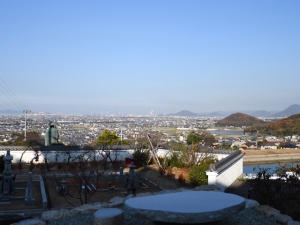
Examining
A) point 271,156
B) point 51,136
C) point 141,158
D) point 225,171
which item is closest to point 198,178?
point 225,171

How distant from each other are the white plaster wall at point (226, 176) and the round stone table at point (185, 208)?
4373 mm

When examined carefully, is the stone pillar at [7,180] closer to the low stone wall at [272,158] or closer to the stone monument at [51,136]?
the stone monument at [51,136]

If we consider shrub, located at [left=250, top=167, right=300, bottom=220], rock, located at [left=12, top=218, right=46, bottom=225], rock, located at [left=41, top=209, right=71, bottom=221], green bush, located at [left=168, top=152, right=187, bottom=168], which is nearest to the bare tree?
rock, located at [left=41, top=209, right=71, bottom=221]

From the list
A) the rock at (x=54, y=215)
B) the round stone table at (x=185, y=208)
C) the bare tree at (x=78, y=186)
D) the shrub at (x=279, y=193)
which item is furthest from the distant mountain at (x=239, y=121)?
the rock at (x=54, y=215)

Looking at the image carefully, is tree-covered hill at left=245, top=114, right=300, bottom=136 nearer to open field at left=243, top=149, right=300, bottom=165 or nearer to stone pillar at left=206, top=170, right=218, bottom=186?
open field at left=243, top=149, right=300, bottom=165

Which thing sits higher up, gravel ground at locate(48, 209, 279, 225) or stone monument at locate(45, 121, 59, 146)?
stone monument at locate(45, 121, 59, 146)

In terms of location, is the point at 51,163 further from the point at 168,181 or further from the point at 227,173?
the point at 227,173

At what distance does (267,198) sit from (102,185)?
592cm

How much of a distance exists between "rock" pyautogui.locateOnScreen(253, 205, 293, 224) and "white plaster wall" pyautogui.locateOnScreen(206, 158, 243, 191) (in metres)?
3.49

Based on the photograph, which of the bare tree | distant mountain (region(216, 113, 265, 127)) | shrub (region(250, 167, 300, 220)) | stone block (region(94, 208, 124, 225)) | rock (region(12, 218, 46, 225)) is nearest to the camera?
stone block (region(94, 208, 124, 225))

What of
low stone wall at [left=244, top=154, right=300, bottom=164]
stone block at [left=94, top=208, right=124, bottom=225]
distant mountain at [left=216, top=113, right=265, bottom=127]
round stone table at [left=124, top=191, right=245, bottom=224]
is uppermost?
distant mountain at [left=216, top=113, right=265, bottom=127]

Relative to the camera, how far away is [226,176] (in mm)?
11484

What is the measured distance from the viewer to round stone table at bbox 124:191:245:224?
470 centimetres

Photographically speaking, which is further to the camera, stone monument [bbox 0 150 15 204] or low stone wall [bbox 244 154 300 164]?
low stone wall [bbox 244 154 300 164]
